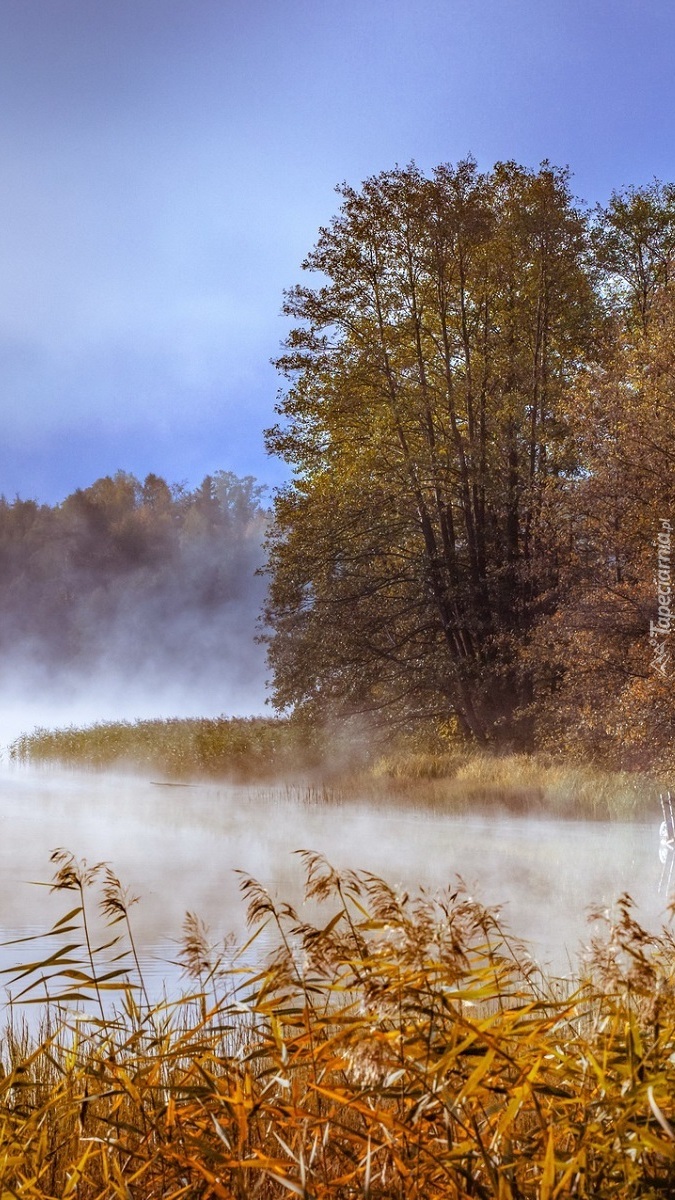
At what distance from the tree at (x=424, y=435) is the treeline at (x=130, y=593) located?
39608 mm

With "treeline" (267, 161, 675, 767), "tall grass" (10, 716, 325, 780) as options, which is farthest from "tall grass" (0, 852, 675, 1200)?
"tall grass" (10, 716, 325, 780)

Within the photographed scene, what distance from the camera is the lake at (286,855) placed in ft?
30.0

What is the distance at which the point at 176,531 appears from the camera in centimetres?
6444

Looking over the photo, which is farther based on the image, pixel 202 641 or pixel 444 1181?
pixel 202 641

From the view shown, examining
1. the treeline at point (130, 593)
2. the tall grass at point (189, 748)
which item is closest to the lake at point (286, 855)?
the tall grass at point (189, 748)

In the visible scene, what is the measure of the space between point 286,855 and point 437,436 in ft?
42.1

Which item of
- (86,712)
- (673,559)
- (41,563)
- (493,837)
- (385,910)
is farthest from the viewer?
(41,563)

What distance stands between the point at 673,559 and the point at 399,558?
7917 millimetres

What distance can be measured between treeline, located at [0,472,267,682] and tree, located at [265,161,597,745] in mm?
39608

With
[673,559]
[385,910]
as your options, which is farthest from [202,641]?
[385,910]

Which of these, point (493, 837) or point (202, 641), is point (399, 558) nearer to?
point (493, 837)

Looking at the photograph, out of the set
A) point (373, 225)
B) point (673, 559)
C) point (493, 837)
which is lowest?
point (493, 837)

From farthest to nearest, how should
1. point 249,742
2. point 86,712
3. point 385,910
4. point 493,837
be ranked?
1. point 86,712
2. point 249,742
3. point 493,837
4. point 385,910

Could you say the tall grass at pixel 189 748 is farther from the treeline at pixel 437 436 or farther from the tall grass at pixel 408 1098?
the tall grass at pixel 408 1098
